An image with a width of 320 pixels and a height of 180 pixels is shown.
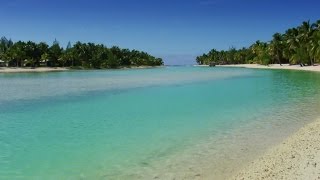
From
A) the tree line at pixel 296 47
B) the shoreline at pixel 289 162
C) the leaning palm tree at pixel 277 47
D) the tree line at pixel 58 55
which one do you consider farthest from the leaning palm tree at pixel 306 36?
the shoreline at pixel 289 162

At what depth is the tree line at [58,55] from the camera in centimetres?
12812

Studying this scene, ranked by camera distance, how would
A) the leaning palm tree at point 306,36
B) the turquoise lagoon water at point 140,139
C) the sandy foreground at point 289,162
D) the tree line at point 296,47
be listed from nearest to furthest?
the sandy foreground at point 289,162 → the turquoise lagoon water at point 140,139 → the tree line at point 296,47 → the leaning palm tree at point 306,36

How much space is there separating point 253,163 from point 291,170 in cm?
162

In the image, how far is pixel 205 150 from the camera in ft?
42.9

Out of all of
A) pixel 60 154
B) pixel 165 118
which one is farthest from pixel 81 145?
pixel 165 118

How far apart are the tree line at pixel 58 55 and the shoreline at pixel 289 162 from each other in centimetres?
12209

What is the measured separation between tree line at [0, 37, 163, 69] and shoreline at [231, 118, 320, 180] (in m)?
122

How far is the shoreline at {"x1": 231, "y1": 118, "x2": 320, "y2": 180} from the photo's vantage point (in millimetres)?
9469

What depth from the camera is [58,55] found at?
139125 mm

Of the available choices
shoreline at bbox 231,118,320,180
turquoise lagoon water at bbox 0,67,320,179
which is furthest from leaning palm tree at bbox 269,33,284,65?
shoreline at bbox 231,118,320,180

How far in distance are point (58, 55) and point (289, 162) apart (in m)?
135

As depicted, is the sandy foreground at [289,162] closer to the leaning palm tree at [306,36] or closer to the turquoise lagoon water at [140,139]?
the turquoise lagoon water at [140,139]

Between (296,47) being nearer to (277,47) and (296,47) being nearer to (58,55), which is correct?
(277,47)

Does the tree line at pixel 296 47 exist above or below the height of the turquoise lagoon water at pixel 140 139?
above
